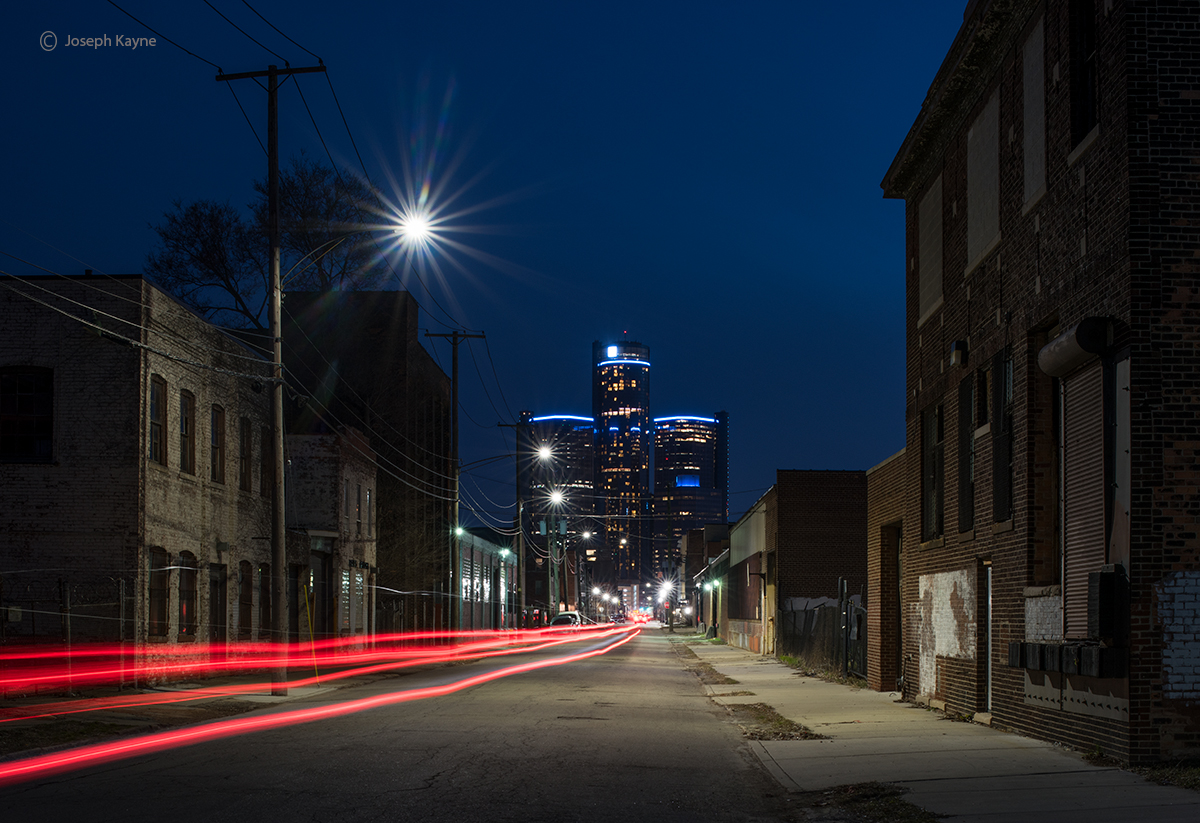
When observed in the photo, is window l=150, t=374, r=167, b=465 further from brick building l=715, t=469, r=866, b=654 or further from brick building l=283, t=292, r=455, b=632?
brick building l=283, t=292, r=455, b=632

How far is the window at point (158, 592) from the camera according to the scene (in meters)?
24.4

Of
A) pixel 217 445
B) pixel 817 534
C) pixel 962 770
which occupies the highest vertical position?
pixel 217 445

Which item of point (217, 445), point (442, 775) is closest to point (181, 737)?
point (442, 775)

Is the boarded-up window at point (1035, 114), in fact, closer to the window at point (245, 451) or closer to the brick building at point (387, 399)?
the window at point (245, 451)

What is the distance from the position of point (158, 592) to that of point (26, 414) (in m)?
4.61

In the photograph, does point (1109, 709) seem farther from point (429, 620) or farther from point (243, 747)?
point (429, 620)

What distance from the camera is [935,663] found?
1811 cm

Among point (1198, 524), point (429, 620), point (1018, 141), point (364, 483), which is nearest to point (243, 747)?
point (1198, 524)

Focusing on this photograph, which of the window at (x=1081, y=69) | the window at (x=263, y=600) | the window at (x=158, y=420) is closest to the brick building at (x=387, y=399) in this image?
the window at (x=263, y=600)

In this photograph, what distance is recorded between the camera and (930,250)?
779 inches

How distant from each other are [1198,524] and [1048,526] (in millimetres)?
2786

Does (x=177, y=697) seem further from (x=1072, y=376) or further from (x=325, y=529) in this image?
(x=325, y=529)

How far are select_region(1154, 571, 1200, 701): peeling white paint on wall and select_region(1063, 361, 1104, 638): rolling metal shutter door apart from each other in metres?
0.88

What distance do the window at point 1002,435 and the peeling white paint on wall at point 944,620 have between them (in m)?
1.84
